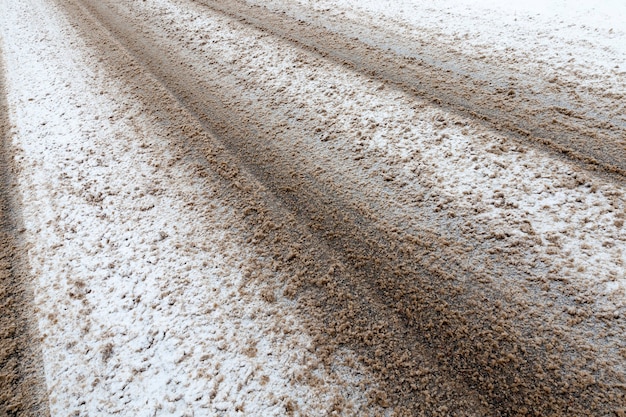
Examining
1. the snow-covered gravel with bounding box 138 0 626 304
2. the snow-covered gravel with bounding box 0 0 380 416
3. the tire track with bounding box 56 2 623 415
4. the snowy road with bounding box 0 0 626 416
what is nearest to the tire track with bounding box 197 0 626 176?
the snowy road with bounding box 0 0 626 416

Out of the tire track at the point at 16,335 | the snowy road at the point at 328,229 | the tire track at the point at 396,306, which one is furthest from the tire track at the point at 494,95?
the tire track at the point at 16,335

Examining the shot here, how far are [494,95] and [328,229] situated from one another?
218cm

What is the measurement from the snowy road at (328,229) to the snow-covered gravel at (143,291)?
0.01m

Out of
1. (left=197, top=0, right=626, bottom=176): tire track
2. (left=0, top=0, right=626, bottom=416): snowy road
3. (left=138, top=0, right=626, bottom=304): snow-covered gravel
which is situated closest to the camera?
(left=0, top=0, right=626, bottom=416): snowy road

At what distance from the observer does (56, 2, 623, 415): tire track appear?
66.9 inches

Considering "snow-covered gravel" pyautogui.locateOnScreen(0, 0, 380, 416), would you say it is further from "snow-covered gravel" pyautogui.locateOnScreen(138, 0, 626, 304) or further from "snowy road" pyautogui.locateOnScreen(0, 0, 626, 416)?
"snow-covered gravel" pyautogui.locateOnScreen(138, 0, 626, 304)

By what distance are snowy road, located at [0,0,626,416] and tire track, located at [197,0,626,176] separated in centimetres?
2

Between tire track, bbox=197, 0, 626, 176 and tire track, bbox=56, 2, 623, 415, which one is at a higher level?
tire track, bbox=197, 0, 626, 176

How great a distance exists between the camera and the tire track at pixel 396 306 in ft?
5.58

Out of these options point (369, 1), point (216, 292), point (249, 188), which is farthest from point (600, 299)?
point (369, 1)

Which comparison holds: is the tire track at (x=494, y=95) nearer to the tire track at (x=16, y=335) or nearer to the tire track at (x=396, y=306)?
the tire track at (x=396, y=306)

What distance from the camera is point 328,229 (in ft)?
8.29

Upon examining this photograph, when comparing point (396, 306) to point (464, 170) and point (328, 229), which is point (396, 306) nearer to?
point (328, 229)

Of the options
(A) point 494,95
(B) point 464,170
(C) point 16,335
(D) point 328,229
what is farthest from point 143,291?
(A) point 494,95
